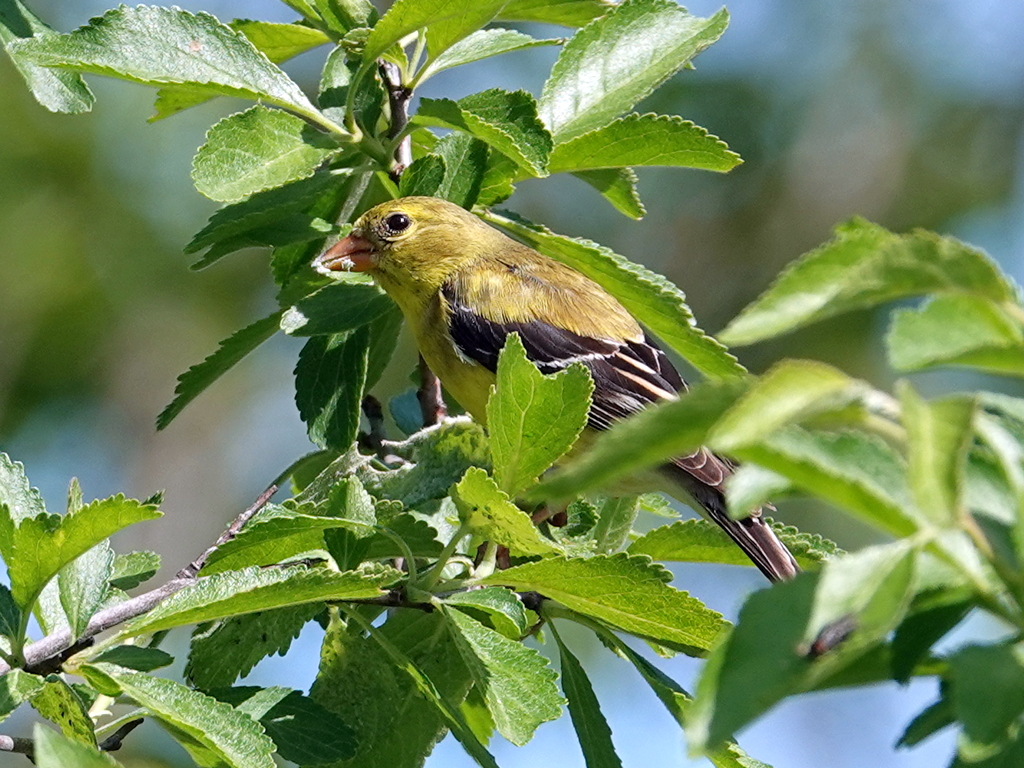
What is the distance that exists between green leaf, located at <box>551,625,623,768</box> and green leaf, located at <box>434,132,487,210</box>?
1196 mm

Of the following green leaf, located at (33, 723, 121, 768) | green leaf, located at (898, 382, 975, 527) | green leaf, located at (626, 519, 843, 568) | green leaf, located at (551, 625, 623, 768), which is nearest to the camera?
green leaf, located at (898, 382, 975, 527)

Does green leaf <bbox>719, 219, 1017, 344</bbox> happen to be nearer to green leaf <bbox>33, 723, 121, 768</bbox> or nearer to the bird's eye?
green leaf <bbox>33, 723, 121, 768</bbox>

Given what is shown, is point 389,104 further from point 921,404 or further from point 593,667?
point 593,667

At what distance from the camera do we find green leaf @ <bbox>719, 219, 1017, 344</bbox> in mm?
1150

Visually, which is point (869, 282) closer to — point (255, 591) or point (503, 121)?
point (255, 591)

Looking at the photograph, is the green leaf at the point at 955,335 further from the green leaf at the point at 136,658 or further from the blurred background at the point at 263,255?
the blurred background at the point at 263,255

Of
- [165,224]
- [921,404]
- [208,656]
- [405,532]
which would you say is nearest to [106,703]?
[208,656]

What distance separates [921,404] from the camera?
1.08 m

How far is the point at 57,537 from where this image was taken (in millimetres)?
2289

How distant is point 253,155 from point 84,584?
1.15 metres

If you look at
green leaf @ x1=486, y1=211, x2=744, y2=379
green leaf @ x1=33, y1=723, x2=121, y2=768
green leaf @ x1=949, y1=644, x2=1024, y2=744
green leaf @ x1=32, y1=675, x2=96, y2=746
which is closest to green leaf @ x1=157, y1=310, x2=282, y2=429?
green leaf @ x1=486, y1=211, x2=744, y2=379

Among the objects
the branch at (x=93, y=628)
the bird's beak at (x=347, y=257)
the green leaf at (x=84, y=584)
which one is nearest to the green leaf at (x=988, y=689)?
the branch at (x=93, y=628)

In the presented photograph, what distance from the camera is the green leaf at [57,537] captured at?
2.18 m

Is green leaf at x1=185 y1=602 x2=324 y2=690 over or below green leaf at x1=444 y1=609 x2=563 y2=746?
below
